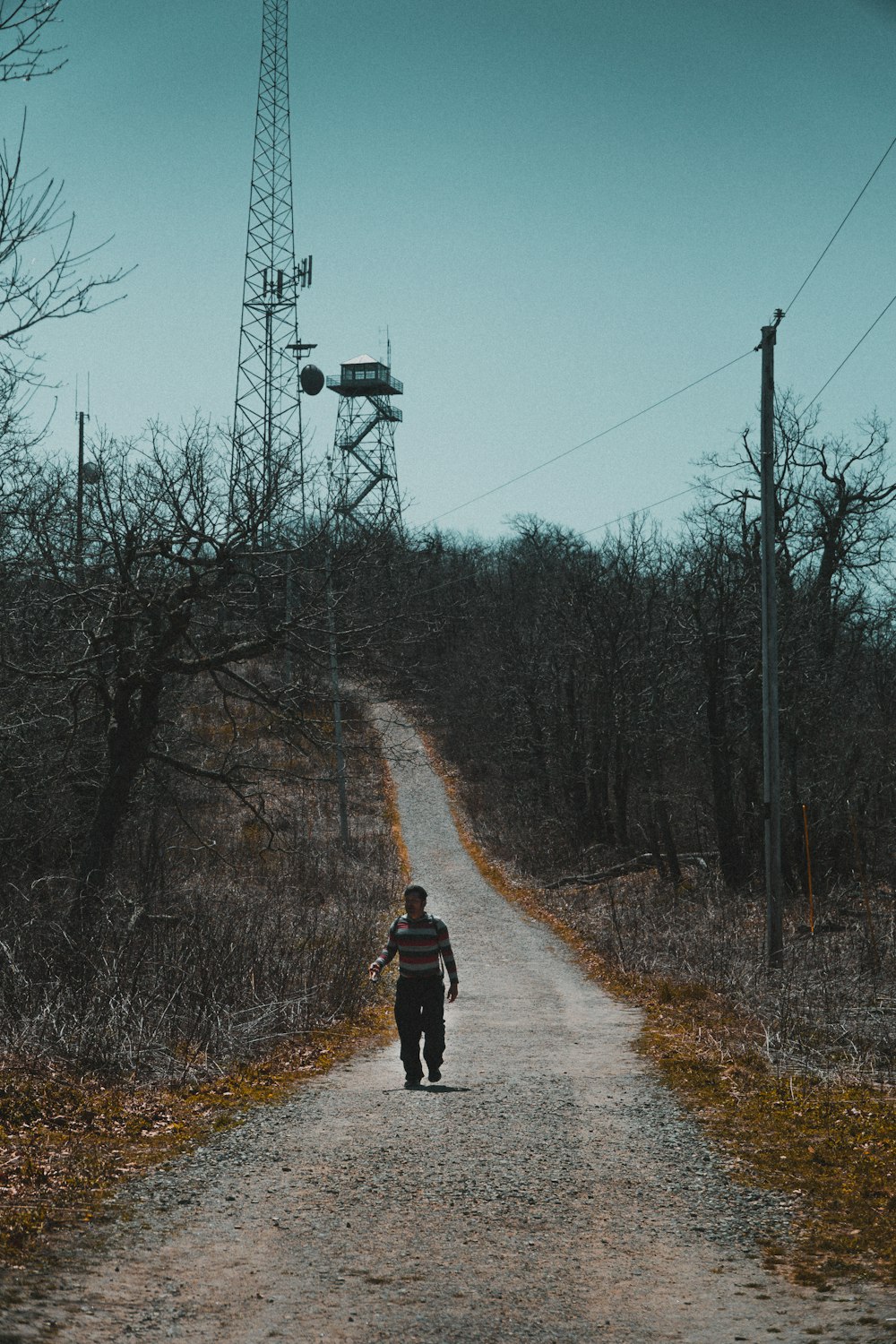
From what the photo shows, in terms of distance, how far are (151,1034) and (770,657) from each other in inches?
397

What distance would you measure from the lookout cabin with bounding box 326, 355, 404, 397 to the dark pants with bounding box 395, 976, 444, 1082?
48241mm

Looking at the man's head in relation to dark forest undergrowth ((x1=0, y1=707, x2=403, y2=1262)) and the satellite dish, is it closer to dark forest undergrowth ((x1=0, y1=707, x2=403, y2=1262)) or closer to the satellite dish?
dark forest undergrowth ((x1=0, y1=707, x2=403, y2=1262))

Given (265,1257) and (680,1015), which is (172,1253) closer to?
(265,1257)

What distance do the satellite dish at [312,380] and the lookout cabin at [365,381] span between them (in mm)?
19285

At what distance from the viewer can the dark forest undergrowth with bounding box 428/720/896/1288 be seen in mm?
6344

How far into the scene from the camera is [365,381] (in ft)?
183

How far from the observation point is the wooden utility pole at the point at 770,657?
16.2 meters

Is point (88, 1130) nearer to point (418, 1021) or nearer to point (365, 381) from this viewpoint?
point (418, 1021)

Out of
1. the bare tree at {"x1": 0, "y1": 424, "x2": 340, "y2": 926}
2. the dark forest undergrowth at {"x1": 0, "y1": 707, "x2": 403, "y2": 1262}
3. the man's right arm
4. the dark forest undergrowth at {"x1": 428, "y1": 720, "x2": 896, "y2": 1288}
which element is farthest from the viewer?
the bare tree at {"x1": 0, "y1": 424, "x2": 340, "y2": 926}

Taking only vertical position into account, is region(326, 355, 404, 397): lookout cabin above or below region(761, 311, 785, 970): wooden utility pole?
above

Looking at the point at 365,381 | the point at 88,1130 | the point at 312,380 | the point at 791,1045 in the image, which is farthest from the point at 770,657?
the point at 365,381

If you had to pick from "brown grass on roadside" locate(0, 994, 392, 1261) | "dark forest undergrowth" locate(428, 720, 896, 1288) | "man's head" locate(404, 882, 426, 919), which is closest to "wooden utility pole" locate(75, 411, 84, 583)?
"man's head" locate(404, 882, 426, 919)

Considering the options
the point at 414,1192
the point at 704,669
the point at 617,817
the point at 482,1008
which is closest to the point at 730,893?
the point at 704,669

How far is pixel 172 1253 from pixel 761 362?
14.5m
